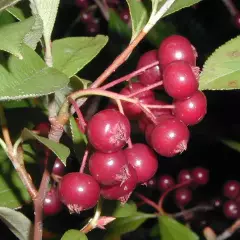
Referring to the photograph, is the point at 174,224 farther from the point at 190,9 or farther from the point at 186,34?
the point at 190,9

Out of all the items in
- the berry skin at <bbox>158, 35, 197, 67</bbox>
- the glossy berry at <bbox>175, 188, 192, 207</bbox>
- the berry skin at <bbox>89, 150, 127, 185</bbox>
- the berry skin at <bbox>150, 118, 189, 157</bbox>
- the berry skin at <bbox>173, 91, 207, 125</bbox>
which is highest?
the berry skin at <bbox>158, 35, 197, 67</bbox>

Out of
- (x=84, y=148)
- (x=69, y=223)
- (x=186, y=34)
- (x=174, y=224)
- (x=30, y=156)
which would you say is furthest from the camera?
(x=186, y=34)

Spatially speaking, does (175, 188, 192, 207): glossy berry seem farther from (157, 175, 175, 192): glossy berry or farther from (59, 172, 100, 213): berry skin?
(59, 172, 100, 213): berry skin

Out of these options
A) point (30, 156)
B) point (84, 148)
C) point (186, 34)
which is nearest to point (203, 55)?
point (186, 34)

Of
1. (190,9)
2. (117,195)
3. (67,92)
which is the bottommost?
(190,9)

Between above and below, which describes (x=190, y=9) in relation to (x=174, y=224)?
above

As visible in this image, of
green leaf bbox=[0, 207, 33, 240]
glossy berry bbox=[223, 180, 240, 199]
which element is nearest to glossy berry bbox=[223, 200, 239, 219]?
glossy berry bbox=[223, 180, 240, 199]

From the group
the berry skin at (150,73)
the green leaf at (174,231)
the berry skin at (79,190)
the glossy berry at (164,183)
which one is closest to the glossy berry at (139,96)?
the berry skin at (150,73)
